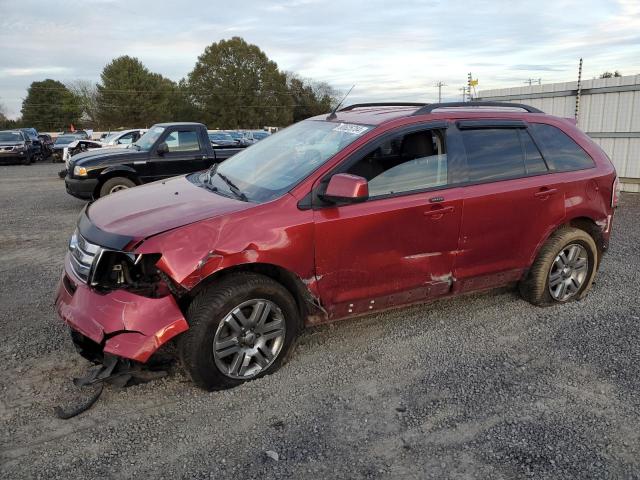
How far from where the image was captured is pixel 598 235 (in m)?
4.86

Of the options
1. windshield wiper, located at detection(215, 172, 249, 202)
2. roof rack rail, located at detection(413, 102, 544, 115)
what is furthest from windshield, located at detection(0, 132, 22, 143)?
roof rack rail, located at detection(413, 102, 544, 115)

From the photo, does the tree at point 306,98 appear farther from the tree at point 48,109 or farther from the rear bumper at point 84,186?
the rear bumper at point 84,186

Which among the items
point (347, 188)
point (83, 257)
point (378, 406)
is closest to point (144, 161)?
point (83, 257)

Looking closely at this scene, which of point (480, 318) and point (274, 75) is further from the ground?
point (274, 75)

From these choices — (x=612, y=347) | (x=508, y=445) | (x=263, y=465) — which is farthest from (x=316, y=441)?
(x=612, y=347)

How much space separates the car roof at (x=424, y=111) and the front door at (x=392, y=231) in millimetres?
203

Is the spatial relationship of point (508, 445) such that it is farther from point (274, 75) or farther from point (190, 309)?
point (274, 75)

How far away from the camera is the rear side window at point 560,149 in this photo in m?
4.52

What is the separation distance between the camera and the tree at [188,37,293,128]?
244ft

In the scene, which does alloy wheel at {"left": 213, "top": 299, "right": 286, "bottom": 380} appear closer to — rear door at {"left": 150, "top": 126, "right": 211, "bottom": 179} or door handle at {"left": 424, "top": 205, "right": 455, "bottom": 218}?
door handle at {"left": 424, "top": 205, "right": 455, "bottom": 218}

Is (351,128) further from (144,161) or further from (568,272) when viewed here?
(144,161)

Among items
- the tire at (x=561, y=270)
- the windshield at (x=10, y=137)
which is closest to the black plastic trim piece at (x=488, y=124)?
the tire at (x=561, y=270)

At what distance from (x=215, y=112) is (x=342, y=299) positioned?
74861 mm

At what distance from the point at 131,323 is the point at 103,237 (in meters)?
0.58
